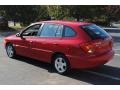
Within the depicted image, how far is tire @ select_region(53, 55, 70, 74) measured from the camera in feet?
27.3

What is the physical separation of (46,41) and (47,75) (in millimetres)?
1108

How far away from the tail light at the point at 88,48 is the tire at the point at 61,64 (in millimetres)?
715

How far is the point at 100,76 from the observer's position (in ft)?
26.9

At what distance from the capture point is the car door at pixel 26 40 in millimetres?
9555

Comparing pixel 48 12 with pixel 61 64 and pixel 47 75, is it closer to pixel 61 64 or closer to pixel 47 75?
Answer: pixel 61 64

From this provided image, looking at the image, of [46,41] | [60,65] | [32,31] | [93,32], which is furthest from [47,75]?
[32,31]

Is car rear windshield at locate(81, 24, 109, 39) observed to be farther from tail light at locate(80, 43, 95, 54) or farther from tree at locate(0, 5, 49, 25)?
tree at locate(0, 5, 49, 25)

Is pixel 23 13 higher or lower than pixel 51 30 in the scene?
higher

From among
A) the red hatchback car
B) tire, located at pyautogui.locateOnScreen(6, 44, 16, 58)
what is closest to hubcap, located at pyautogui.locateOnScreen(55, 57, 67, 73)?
the red hatchback car

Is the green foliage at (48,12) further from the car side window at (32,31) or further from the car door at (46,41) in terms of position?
the car door at (46,41)

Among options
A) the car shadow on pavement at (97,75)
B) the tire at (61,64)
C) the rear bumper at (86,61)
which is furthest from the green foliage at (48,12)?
the rear bumper at (86,61)

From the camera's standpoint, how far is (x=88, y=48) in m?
7.86

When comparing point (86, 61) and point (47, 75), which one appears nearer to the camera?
point (86, 61)
